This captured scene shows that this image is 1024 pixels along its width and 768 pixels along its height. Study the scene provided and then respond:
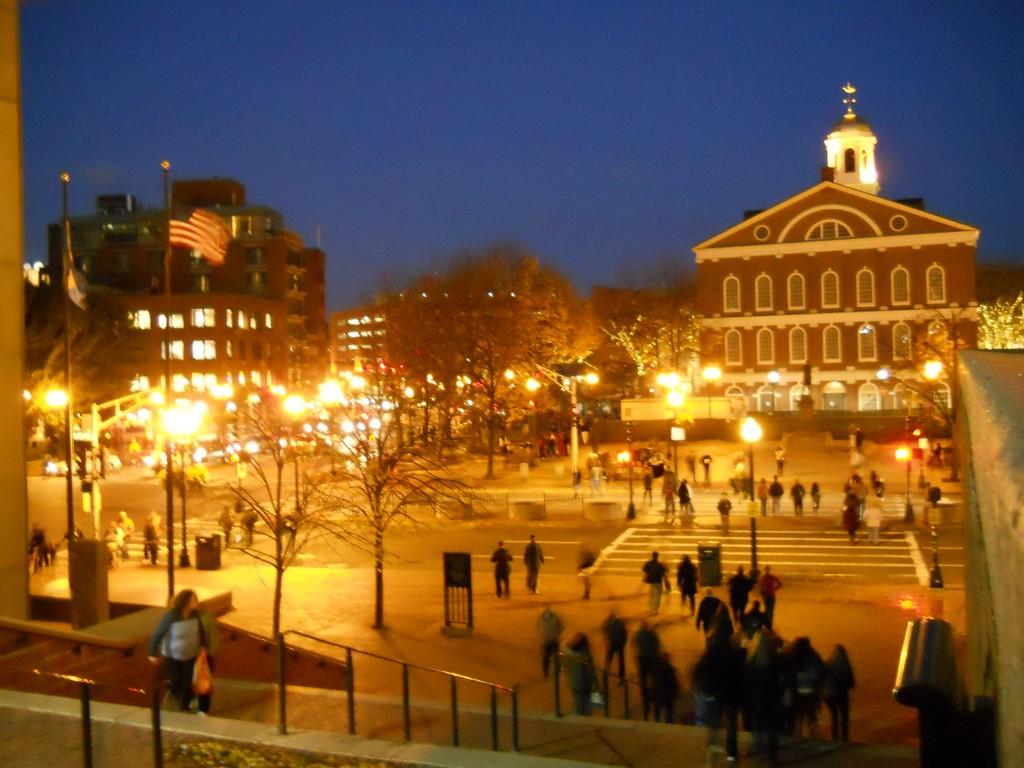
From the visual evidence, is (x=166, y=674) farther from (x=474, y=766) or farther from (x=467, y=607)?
(x=467, y=607)

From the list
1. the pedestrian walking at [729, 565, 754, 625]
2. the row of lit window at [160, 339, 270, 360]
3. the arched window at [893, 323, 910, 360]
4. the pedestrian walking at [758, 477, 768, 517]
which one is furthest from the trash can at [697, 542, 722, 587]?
the row of lit window at [160, 339, 270, 360]

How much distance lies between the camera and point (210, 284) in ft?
295

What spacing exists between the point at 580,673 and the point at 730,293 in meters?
66.4

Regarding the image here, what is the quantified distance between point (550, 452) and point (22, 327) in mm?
43338

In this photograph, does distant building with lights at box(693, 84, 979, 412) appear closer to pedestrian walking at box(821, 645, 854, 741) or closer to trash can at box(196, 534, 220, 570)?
trash can at box(196, 534, 220, 570)

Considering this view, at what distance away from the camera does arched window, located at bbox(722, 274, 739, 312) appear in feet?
251

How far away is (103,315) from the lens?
227ft

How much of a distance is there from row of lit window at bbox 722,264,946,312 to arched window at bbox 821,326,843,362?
180 cm

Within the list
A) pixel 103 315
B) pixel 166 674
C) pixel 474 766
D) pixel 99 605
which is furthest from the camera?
pixel 103 315

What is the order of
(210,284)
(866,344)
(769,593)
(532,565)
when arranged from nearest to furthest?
1. (769,593)
2. (532,565)
3. (866,344)
4. (210,284)

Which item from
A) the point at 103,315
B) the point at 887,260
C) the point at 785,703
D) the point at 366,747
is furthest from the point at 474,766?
the point at 887,260

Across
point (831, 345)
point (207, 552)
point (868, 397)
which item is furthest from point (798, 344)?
point (207, 552)

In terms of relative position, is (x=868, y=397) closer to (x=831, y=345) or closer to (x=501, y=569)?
(x=831, y=345)

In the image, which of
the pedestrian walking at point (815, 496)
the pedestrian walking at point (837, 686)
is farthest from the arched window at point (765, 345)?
the pedestrian walking at point (837, 686)
